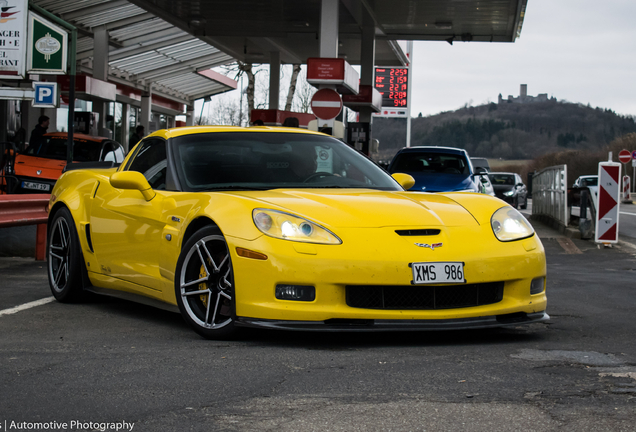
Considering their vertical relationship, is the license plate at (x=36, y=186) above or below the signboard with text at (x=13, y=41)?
below

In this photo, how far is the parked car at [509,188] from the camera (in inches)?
1299

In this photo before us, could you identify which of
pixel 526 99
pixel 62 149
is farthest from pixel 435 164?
pixel 526 99

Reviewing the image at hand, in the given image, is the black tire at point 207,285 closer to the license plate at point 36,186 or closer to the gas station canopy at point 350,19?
the license plate at point 36,186

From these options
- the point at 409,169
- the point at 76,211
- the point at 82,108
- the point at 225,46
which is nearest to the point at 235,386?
the point at 76,211

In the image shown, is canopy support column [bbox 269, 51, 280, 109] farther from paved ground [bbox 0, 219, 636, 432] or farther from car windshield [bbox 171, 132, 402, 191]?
paved ground [bbox 0, 219, 636, 432]

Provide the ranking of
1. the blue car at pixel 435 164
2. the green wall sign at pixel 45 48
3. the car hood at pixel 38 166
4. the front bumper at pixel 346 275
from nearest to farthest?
the front bumper at pixel 346 275 < the green wall sign at pixel 45 48 < the blue car at pixel 435 164 < the car hood at pixel 38 166

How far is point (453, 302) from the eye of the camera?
4.61 meters

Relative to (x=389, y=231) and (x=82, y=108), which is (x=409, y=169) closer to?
(x=389, y=231)

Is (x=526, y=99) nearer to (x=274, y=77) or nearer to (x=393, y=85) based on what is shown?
(x=393, y=85)

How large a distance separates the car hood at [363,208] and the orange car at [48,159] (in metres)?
11.0

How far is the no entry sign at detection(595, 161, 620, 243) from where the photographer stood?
13234mm

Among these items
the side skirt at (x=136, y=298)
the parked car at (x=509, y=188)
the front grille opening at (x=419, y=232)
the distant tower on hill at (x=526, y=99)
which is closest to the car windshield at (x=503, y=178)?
the parked car at (x=509, y=188)

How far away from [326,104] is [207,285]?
40.7 ft

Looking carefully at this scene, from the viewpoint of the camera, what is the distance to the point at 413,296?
4.55 metres
